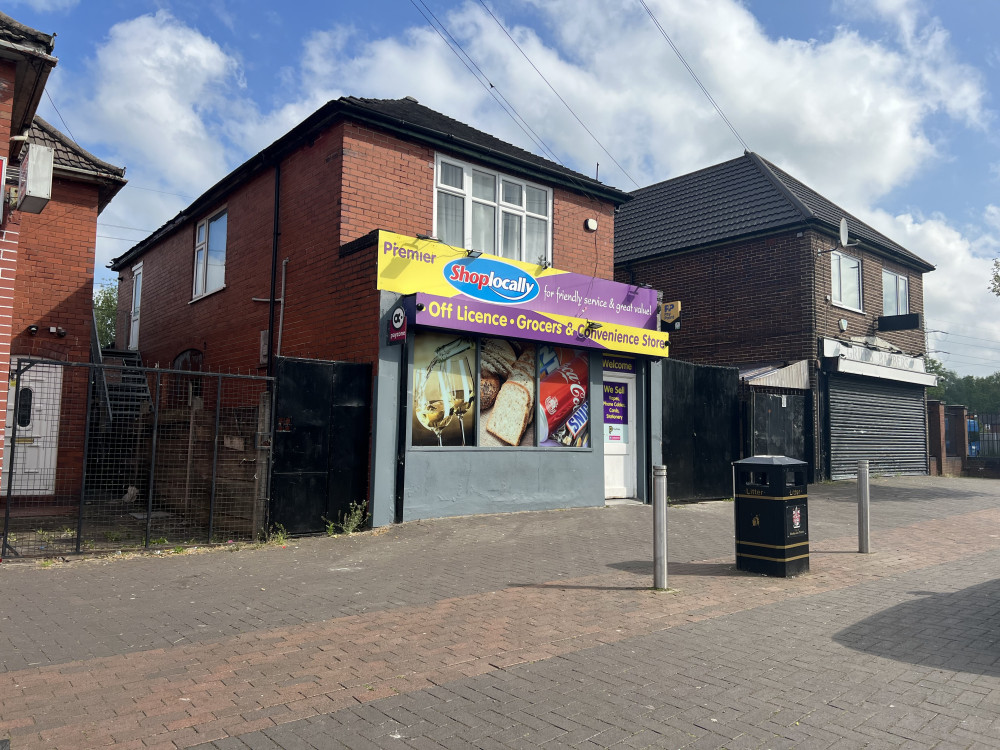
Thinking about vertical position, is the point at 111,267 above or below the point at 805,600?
above

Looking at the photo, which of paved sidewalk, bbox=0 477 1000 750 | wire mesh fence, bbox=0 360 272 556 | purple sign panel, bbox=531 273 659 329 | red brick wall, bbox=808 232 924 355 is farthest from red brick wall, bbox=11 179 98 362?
red brick wall, bbox=808 232 924 355

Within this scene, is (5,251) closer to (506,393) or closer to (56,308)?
(56,308)

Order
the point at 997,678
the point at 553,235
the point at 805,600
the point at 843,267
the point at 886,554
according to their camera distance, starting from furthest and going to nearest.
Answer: the point at 843,267, the point at 553,235, the point at 886,554, the point at 805,600, the point at 997,678

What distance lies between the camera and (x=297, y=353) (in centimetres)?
1226

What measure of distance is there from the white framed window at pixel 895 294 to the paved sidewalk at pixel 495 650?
13461 mm

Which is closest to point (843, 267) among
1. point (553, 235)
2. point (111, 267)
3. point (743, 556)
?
point (553, 235)

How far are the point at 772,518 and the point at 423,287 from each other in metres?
5.73

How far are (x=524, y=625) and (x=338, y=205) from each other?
770cm

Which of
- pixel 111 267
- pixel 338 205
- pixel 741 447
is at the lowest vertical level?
pixel 741 447

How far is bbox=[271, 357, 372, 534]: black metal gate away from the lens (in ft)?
30.1

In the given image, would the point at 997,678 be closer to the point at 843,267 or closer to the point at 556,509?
the point at 556,509

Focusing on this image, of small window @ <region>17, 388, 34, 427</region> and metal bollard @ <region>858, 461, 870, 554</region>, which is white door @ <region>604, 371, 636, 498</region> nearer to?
metal bollard @ <region>858, 461, 870, 554</region>

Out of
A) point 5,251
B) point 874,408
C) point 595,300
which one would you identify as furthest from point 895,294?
point 5,251

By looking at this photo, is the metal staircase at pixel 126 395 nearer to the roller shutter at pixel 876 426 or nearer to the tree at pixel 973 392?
the roller shutter at pixel 876 426
